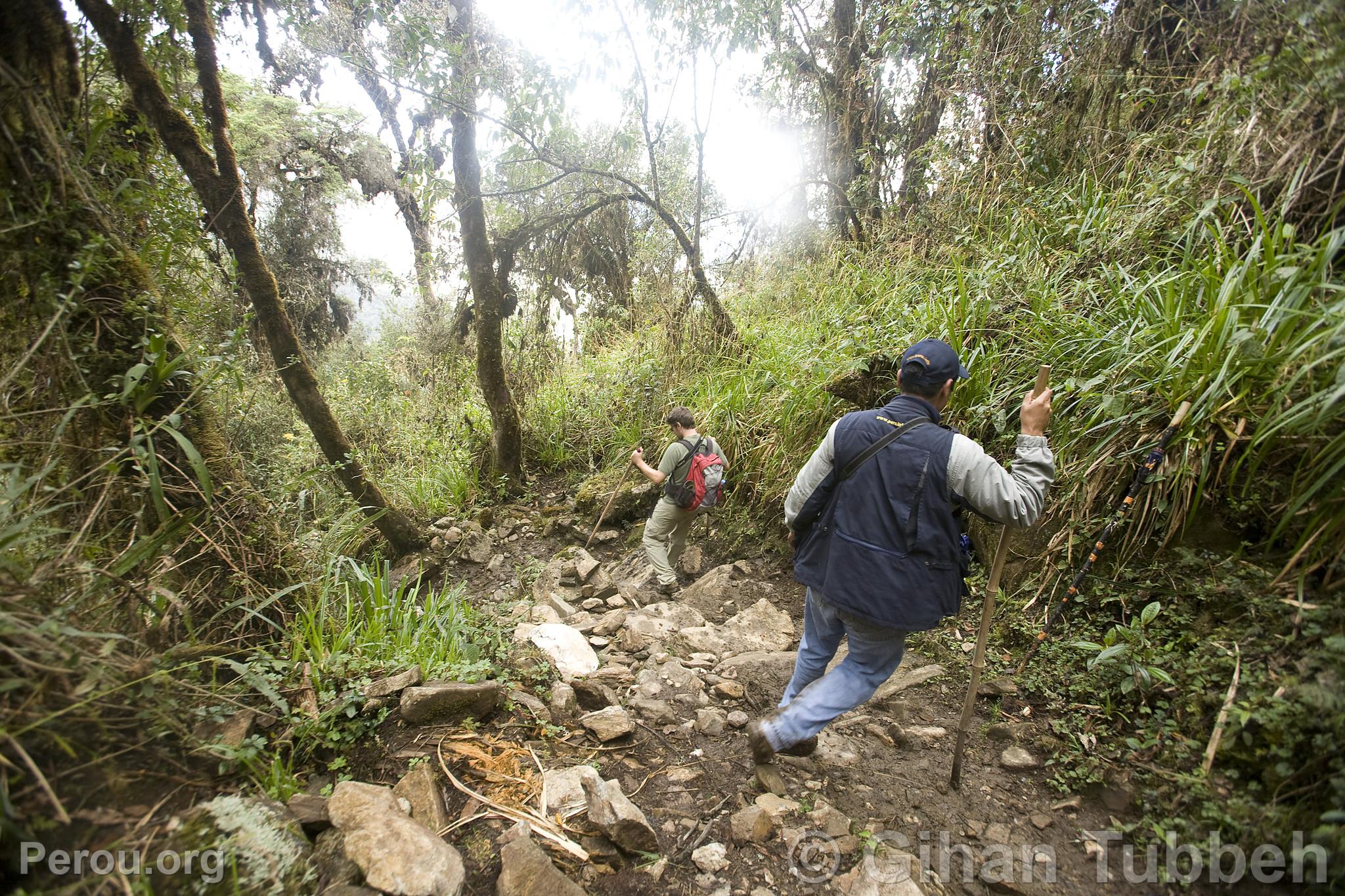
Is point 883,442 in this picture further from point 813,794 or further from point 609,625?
point 609,625

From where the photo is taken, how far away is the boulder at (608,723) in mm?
2598

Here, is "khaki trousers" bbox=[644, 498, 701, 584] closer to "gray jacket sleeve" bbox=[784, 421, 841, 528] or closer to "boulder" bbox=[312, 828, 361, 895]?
"gray jacket sleeve" bbox=[784, 421, 841, 528]

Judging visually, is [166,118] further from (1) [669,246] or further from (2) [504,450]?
(1) [669,246]

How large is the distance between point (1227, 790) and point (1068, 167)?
15.6 ft

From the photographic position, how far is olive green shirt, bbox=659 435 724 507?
5207mm

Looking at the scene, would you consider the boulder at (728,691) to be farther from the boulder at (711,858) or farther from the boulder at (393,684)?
the boulder at (393,684)

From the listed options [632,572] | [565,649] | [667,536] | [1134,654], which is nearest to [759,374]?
[667,536]

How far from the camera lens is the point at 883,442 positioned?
226 centimetres

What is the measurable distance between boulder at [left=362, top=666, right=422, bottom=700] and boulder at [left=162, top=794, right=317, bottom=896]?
64 cm

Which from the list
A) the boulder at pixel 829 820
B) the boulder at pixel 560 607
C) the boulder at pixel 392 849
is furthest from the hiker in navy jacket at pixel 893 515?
the boulder at pixel 560 607

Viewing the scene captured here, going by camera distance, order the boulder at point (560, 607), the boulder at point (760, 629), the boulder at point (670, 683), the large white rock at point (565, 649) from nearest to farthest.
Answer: the boulder at point (670, 683) → the large white rock at point (565, 649) → the boulder at point (760, 629) → the boulder at point (560, 607)

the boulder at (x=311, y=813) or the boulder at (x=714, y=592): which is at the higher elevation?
the boulder at (x=311, y=813)

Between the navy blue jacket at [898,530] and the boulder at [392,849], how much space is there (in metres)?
1.62

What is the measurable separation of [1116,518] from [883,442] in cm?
144
